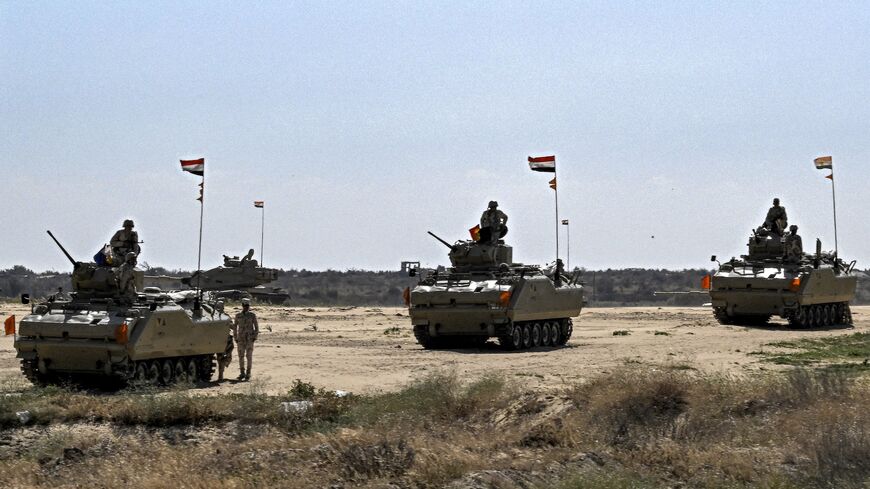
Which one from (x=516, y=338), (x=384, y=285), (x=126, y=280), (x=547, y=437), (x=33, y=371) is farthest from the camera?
(x=384, y=285)

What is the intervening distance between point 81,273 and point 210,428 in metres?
6.53

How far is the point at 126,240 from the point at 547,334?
1378cm

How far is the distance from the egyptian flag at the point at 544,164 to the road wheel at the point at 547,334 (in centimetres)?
550

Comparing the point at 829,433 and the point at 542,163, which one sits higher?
the point at 542,163

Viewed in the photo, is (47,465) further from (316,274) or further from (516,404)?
(316,274)

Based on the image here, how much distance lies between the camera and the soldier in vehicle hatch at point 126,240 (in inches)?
1050

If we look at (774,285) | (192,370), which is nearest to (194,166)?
(192,370)

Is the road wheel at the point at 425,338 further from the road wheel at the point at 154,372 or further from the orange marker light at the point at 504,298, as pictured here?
the road wheel at the point at 154,372

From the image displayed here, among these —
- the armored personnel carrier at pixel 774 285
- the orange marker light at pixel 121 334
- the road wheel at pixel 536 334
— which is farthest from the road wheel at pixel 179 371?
the armored personnel carrier at pixel 774 285

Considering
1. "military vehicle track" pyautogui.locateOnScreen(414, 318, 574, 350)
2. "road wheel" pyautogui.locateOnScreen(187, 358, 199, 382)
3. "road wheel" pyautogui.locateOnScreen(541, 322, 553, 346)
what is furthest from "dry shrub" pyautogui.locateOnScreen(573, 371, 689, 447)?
"road wheel" pyautogui.locateOnScreen(541, 322, 553, 346)

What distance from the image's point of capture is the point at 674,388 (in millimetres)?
20391

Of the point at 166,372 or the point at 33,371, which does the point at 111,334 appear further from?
the point at 33,371

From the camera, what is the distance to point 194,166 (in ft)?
103

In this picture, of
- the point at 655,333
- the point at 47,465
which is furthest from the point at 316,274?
the point at 47,465
